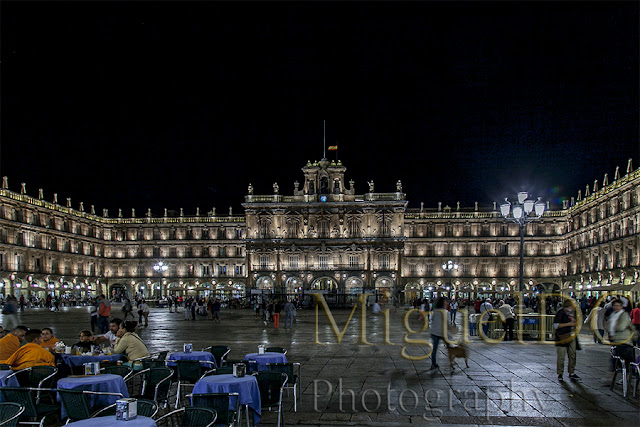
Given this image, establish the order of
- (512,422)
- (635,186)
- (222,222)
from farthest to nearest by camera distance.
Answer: (222,222)
(635,186)
(512,422)

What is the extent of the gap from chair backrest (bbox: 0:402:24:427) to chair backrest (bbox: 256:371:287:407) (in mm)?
3135

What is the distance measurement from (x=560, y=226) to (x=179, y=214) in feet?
182

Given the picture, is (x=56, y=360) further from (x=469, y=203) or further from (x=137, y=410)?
(x=469, y=203)

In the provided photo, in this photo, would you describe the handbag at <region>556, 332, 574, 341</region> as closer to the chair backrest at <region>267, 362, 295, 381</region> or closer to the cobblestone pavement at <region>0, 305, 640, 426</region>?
the cobblestone pavement at <region>0, 305, 640, 426</region>

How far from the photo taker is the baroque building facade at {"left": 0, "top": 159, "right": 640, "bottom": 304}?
209ft

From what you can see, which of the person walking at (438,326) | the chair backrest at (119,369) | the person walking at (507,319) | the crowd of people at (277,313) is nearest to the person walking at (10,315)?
the chair backrest at (119,369)

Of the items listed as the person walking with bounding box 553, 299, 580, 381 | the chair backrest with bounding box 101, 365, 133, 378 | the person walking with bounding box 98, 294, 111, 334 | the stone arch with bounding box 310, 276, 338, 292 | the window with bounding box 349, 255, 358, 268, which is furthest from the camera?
the stone arch with bounding box 310, 276, 338, 292

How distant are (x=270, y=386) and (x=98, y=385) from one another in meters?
2.42

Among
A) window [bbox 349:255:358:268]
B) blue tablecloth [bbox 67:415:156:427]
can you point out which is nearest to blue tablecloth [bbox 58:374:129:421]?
blue tablecloth [bbox 67:415:156:427]

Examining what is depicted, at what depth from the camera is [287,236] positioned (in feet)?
239

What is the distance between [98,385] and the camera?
26.6ft

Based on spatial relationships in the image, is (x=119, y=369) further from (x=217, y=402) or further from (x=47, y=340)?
(x=47, y=340)

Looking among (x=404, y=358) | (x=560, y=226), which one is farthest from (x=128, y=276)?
(x=404, y=358)

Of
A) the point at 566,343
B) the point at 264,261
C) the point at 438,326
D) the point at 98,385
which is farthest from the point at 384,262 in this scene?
the point at 98,385
